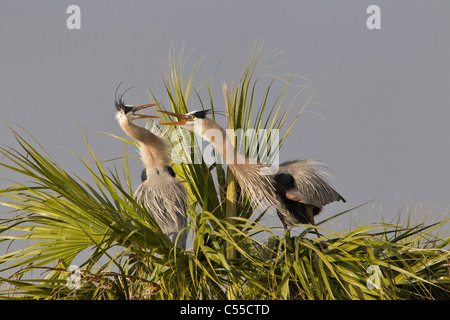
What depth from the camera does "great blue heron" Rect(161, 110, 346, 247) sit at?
4.20 meters

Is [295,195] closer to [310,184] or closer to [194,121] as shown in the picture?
[310,184]

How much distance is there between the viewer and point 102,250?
2.80 m

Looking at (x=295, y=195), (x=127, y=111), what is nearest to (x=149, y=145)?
(x=127, y=111)

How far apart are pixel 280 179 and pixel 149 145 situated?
1.04 metres

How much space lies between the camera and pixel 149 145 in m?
4.52

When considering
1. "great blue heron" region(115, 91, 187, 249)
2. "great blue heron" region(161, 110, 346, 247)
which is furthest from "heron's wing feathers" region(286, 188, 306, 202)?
"great blue heron" region(115, 91, 187, 249)

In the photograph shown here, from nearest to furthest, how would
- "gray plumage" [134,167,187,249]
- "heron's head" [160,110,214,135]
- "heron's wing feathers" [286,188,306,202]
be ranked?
"gray plumage" [134,167,187,249], "heron's wing feathers" [286,188,306,202], "heron's head" [160,110,214,135]

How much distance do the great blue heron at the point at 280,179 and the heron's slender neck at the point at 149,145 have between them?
23cm

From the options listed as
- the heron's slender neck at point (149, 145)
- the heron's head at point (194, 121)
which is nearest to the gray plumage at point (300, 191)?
the heron's head at point (194, 121)

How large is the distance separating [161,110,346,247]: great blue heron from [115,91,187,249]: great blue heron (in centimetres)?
27

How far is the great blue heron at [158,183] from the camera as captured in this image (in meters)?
4.01

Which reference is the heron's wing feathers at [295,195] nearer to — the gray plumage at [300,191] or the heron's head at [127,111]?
the gray plumage at [300,191]

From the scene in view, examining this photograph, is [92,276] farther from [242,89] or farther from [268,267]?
→ [242,89]

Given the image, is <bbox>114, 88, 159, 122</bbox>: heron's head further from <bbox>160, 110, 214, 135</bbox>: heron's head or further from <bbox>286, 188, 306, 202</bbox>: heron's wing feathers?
<bbox>286, 188, 306, 202</bbox>: heron's wing feathers
